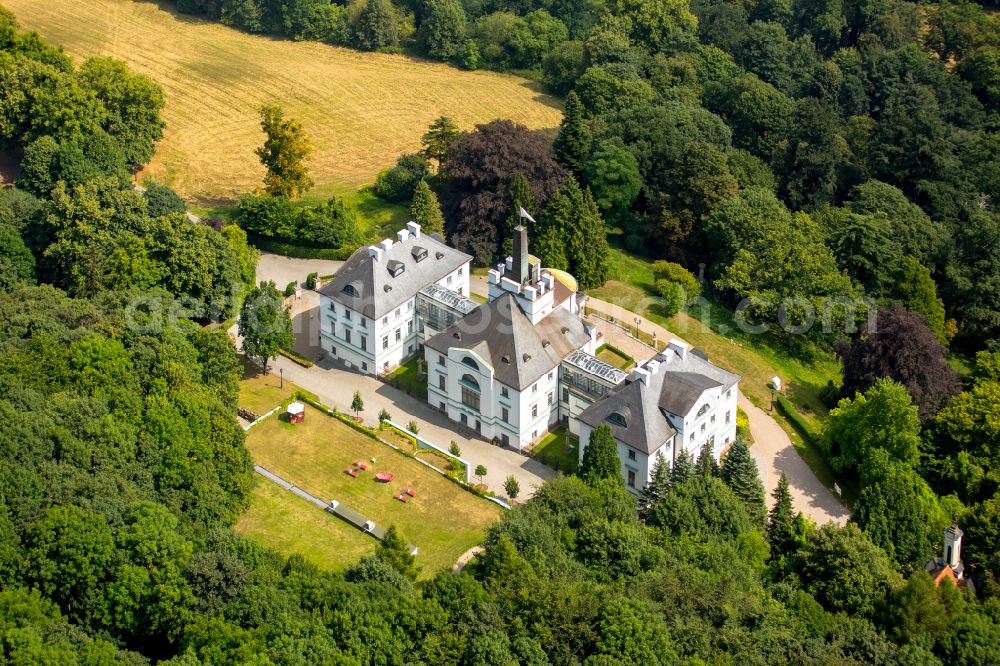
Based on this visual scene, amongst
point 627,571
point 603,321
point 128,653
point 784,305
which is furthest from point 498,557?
point 784,305

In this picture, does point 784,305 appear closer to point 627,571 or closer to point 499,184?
point 499,184

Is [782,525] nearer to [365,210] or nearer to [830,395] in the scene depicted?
[830,395]

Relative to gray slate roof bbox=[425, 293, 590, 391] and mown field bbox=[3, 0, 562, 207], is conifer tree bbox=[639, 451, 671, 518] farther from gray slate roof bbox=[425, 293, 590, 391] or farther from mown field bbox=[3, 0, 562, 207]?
mown field bbox=[3, 0, 562, 207]

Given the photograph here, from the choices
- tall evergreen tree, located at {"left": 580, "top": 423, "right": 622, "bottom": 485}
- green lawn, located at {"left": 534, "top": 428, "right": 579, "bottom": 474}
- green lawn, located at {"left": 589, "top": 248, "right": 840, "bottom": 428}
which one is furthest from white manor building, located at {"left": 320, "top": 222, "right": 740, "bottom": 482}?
green lawn, located at {"left": 589, "top": 248, "right": 840, "bottom": 428}

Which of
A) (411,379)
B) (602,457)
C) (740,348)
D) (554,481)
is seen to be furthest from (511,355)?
(740,348)

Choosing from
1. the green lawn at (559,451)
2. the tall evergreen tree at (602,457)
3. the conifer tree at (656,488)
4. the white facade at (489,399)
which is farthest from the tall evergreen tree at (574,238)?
the conifer tree at (656,488)
